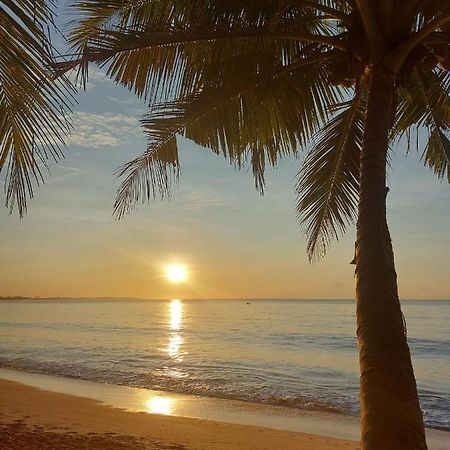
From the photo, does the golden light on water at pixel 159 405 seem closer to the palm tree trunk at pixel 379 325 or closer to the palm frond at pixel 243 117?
the palm frond at pixel 243 117

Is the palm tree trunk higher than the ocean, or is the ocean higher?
the palm tree trunk

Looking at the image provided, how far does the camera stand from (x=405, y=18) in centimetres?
450

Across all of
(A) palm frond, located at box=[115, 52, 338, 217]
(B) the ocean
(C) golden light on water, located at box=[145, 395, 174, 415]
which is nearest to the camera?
(A) palm frond, located at box=[115, 52, 338, 217]

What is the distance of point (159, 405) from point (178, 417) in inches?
73.2

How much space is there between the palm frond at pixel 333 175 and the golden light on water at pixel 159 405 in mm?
5777

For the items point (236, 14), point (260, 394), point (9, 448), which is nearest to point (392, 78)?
point (236, 14)

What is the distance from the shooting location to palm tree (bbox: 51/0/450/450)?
3.68m

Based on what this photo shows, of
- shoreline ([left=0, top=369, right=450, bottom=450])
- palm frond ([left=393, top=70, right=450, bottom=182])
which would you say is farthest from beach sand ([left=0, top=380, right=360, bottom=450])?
palm frond ([left=393, top=70, right=450, bottom=182])

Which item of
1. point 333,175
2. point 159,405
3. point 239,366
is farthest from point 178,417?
point 239,366

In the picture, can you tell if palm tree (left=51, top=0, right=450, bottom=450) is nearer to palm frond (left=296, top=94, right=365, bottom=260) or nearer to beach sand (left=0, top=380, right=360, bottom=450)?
palm frond (left=296, top=94, right=365, bottom=260)

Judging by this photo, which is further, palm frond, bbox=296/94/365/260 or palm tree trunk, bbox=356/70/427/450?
palm frond, bbox=296/94/365/260

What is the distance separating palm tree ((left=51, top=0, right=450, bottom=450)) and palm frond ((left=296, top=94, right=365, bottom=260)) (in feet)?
0.05

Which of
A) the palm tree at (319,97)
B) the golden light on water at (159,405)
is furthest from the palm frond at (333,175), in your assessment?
the golden light on water at (159,405)

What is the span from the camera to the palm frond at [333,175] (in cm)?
647
